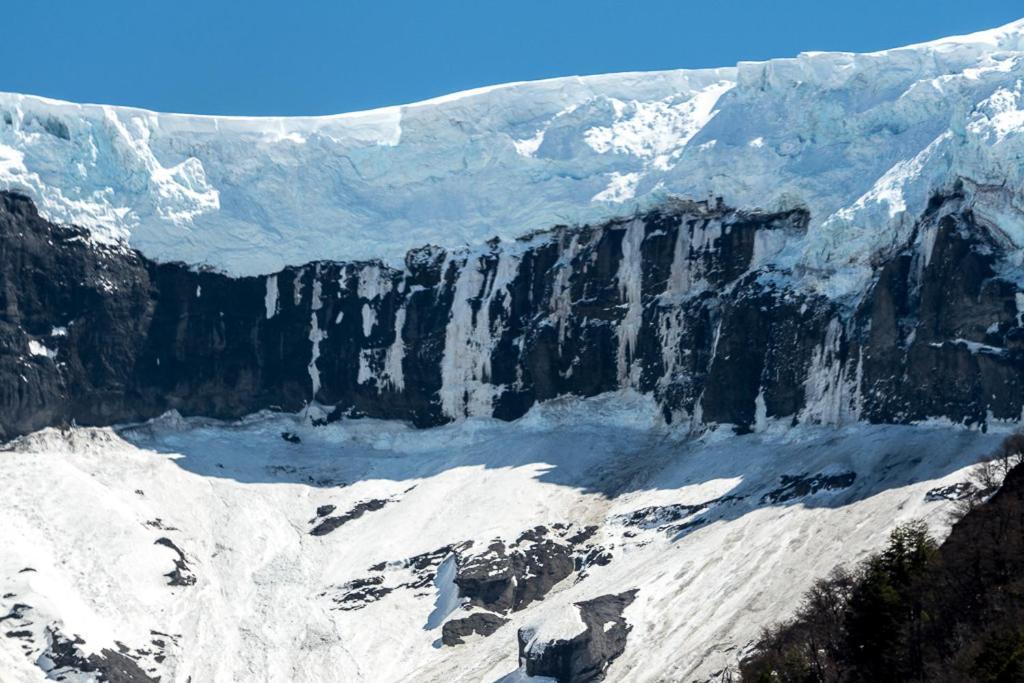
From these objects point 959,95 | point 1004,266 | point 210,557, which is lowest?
point 210,557

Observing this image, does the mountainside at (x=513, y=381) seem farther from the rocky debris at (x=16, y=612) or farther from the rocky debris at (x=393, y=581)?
the rocky debris at (x=393, y=581)

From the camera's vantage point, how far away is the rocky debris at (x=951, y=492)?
465 ft

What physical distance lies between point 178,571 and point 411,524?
15.1m

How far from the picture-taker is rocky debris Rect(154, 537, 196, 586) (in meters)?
166

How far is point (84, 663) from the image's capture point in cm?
15362

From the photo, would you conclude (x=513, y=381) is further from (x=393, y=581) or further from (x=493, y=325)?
(x=393, y=581)

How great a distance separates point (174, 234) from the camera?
19488cm

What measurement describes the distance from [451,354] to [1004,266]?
1736 inches

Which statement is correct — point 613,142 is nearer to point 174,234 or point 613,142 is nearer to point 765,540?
point 174,234

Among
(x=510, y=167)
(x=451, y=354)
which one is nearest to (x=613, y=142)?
(x=510, y=167)

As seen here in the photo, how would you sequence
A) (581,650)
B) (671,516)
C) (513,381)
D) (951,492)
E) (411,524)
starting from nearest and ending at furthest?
(581,650) < (951,492) < (671,516) < (411,524) < (513,381)

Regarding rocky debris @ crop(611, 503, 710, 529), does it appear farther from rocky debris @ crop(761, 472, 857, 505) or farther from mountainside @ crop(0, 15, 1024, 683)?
rocky debris @ crop(761, 472, 857, 505)

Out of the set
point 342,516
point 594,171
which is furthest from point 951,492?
point 594,171

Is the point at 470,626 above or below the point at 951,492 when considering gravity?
below
